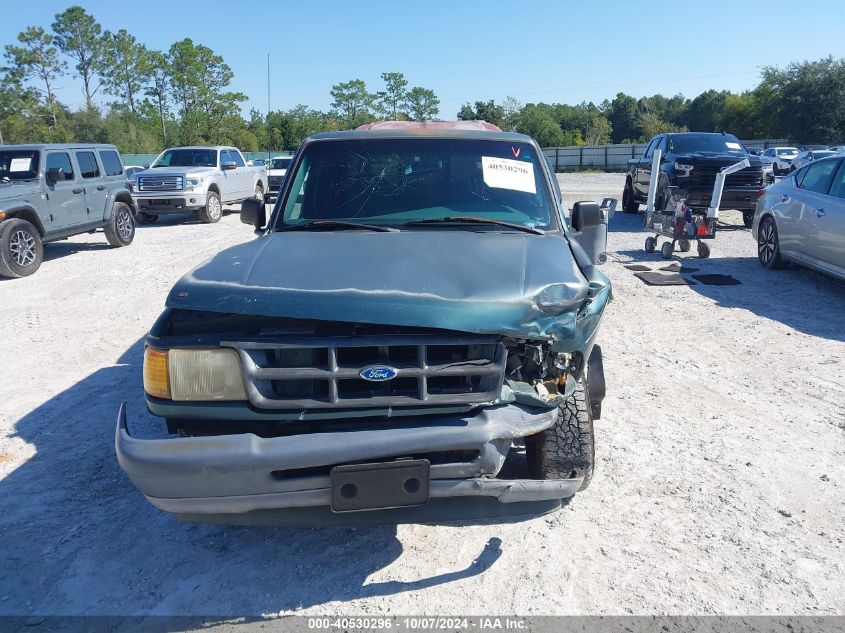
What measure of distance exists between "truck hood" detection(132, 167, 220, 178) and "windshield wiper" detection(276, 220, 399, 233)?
1343 cm

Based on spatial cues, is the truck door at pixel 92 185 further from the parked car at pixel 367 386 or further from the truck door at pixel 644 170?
the truck door at pixel 644 170

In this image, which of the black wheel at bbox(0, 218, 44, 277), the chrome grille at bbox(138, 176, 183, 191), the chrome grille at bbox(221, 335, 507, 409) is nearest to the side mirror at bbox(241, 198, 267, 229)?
the chrome grille at bbox(221, 335, 507, 409)

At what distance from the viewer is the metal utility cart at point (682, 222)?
10.2 m

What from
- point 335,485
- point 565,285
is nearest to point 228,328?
point 335,485

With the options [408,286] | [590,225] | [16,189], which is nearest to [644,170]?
[590,225]

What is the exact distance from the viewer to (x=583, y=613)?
2.78 m

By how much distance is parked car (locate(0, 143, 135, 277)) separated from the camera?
33.6ft

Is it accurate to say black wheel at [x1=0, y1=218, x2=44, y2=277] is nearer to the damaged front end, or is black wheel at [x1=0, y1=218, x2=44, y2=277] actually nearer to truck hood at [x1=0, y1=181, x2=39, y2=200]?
truck hood at [x1=0, y1=181, x2=39, y2=200]

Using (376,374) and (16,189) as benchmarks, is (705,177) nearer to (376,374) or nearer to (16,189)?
(376,374)

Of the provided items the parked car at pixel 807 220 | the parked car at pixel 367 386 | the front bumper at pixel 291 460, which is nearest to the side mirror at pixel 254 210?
the parked car at pixel 367 386

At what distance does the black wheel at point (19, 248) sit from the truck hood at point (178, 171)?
226 inches

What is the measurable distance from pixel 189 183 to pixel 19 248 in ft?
20.7

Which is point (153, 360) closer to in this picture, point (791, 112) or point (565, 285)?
point (565, 285)

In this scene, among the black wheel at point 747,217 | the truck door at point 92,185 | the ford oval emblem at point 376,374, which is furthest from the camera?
the black wheel at point 747,217
